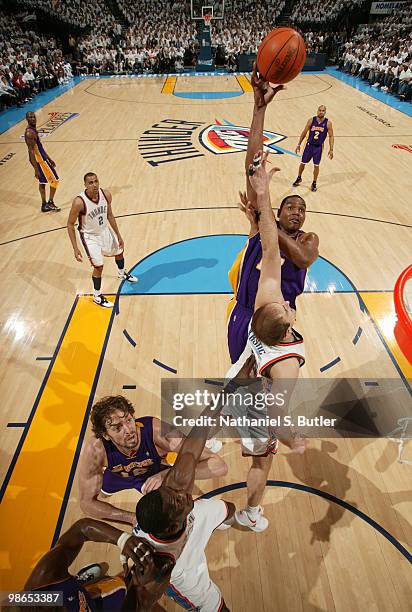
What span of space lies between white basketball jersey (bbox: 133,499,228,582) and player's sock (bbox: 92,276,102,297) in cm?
359

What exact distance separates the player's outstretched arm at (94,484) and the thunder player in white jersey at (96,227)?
2859mm

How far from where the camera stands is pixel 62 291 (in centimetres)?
555

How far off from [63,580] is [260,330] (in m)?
1.68

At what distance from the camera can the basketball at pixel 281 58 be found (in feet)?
11.3

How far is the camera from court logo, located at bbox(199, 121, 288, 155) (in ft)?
34.3

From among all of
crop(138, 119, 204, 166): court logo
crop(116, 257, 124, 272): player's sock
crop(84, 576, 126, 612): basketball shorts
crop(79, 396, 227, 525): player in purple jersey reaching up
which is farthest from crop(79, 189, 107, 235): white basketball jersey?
crop(138, 119, 204, 166): court logo

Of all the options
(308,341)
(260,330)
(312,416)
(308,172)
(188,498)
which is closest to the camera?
(188,498)

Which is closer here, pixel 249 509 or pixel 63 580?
pixel 63 580

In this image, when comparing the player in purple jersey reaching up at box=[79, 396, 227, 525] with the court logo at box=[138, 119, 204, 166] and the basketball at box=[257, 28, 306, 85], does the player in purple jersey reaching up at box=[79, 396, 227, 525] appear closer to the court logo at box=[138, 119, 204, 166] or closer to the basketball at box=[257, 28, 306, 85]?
the basketball at box=[257, 28, 306, 85]

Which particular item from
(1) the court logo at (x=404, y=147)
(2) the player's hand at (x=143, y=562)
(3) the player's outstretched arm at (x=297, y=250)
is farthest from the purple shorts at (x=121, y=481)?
(1) the court logo at (x=404, y=147)

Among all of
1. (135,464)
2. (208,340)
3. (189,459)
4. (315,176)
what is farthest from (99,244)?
(315,176)

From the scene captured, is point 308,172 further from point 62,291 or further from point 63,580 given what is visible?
point 63,580

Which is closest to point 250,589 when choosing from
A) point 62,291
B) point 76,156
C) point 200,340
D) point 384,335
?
point 200,340

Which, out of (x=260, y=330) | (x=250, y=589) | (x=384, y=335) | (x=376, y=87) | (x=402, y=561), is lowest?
(x=250, y=589)
